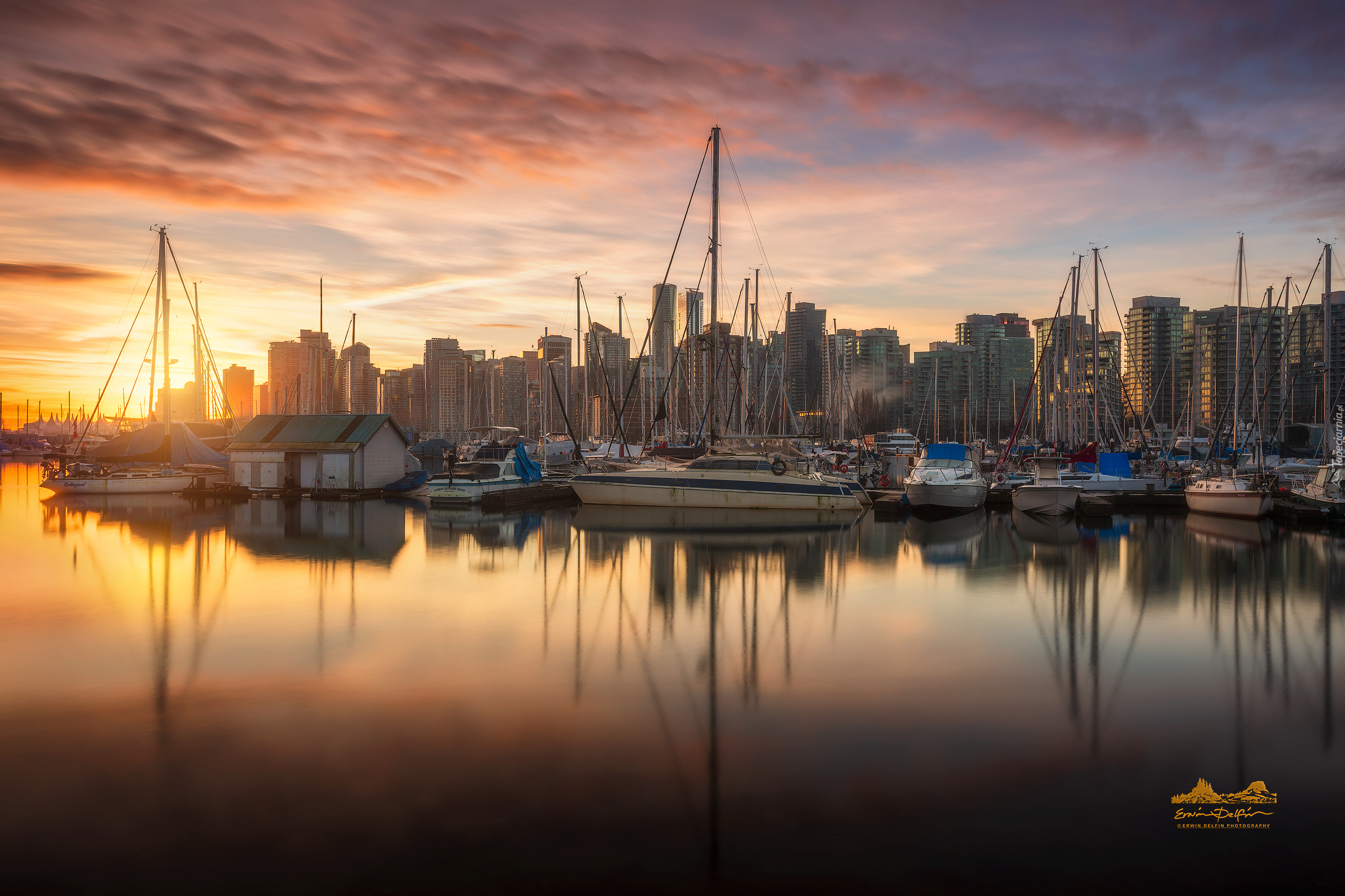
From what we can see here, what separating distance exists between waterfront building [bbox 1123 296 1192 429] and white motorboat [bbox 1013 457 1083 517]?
360ft

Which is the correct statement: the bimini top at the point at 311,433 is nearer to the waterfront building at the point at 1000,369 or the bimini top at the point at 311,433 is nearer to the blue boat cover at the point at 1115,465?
the blue boat cover at the point at 1115,465

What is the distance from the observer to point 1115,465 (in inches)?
1725

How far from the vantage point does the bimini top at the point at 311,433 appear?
42625 mm

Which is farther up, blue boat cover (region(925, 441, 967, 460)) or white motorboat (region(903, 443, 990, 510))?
blue boat cover (region(925, 441, 967, 460))

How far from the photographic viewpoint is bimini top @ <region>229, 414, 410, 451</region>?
140 feet

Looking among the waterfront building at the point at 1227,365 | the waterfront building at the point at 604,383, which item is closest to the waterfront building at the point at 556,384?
the waterfront building at the point at 604,383

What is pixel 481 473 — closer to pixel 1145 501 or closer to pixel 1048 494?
pixel 1048 494

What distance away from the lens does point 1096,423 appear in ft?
163

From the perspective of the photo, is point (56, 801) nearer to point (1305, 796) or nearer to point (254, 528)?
point (1305, 796)

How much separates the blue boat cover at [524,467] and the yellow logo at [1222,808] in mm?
36531

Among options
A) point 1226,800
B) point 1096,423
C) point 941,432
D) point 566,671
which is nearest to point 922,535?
point 566,671

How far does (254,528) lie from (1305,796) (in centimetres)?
3024

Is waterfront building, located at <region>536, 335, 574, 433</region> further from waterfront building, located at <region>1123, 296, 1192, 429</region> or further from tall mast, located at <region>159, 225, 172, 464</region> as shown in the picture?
waterfront building, located at <region>1123, 296, 1192, 429</region>

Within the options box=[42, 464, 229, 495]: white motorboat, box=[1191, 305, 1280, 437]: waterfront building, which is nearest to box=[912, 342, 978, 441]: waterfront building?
box=[1191, 305, 1280, 437]: waterfront building
